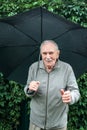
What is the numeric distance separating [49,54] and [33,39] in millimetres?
662

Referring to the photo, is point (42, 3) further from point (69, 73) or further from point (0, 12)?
point (69, 73)

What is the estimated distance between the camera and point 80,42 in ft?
14.5

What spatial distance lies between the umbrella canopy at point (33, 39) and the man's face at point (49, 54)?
1.41ft

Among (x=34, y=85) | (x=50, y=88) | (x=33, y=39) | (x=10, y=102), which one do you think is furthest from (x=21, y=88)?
(x=34, y=85)

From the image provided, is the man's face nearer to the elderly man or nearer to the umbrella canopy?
the elderly man

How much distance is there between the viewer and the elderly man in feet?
12.6

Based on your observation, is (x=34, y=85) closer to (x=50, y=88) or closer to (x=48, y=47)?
(x=50, y=88)

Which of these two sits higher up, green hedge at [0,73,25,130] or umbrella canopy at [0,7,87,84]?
umbrella canopy at [0,7,87,84]

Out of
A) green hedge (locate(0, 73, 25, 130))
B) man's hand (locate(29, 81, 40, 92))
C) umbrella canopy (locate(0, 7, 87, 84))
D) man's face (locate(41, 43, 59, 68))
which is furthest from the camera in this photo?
green hedge (locate(0, 73, 25, 130))

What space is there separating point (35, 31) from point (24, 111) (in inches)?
84.1

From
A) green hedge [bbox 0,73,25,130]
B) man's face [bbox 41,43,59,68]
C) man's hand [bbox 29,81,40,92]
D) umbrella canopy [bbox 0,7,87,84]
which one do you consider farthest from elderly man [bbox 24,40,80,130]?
green hedge [bbox 0,73,25,130]

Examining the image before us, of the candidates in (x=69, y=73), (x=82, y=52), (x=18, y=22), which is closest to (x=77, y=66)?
(x=82, y=52)

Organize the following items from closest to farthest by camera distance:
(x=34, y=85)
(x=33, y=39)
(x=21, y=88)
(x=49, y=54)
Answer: (x=34, y=85) → (x=49, y=54) → (x=33, y=39) → (x=21, y=88)

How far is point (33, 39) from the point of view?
4426mm
